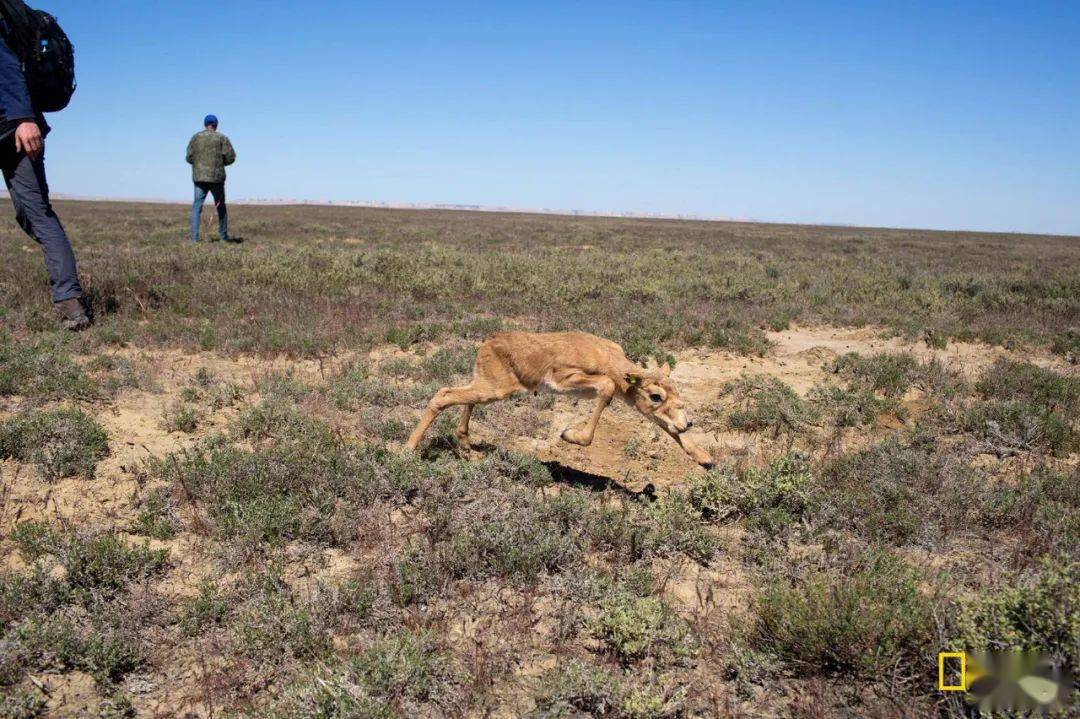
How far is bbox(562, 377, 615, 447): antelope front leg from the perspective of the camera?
6.15 m

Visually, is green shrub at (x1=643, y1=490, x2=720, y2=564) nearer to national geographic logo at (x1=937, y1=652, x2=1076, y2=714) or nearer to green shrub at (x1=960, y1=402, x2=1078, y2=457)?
national geographic logo at (x1=937, y1=652, x2=1076, y2=714)

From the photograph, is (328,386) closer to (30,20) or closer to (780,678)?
(30,20)

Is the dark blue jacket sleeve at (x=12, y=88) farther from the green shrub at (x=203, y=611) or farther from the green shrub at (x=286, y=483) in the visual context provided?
the green shrub at (x=203, y=611)

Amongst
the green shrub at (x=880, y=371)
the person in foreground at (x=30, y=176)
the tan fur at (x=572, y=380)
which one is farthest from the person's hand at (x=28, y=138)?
the green shrub at (x=880, y=371)

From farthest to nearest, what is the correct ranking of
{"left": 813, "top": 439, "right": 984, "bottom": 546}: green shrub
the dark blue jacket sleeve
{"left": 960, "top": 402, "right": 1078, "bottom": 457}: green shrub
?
1. the dark blue jacket sleeve
2. {"left": 960, "top": 402, "right": 1078, "bottom": 457}: green shrub
3. {"left": 813, "top": 439, "right": 984, "bottom": 546}: green shrub

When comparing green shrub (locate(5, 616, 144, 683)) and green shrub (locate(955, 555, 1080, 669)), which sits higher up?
green shrub (locate(955, 555, 1080, 669))

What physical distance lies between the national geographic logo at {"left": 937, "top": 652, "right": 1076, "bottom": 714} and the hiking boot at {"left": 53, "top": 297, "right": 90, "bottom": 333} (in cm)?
1064

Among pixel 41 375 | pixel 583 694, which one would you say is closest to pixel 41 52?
pixel 41 375

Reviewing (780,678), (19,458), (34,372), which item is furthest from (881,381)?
(34,372)

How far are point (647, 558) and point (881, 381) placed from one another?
20.7 feet

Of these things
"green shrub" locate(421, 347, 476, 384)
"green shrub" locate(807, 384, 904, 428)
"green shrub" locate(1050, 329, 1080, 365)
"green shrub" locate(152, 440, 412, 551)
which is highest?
"green shrub" locate(1050, 329, 1080, 365)

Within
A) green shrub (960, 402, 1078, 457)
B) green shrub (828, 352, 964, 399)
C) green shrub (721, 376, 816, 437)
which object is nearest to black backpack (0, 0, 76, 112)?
green shrub (721, 376, 816, 437)

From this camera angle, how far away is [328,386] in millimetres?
8117

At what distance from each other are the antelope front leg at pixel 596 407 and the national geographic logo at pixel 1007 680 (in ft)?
10.8
